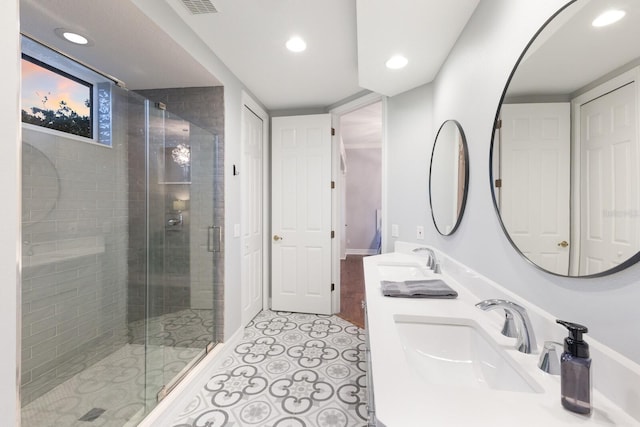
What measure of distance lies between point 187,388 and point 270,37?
7.92ft

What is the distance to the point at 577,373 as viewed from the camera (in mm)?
552

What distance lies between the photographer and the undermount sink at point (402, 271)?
5.60ft

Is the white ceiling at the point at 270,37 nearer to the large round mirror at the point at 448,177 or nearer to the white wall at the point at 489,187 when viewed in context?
the white wall at the point at 489,187

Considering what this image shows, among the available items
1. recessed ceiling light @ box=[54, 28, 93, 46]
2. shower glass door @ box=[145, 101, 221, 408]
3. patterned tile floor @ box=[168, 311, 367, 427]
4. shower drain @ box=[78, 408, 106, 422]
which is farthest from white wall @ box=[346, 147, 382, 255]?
shower drain @ box=[78, 408, 106, 422]

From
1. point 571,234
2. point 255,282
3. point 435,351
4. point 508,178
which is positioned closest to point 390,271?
point 435,351

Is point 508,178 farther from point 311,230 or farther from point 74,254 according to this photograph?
Result: point 74,254

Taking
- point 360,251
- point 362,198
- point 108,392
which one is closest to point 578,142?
point 108,392

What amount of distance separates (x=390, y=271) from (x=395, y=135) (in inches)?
51.1

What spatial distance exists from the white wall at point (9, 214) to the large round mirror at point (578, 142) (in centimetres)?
149

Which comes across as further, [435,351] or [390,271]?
[390,271]

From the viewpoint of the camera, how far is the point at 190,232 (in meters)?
2.34

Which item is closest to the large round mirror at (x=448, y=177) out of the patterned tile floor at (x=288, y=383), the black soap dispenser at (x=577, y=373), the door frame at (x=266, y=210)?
the black soap dispenser at (x=577, y=373)

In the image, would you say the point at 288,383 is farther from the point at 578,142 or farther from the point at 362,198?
the point at 362,198

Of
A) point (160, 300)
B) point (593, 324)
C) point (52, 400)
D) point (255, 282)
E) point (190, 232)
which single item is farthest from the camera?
A: point (255, 282)
